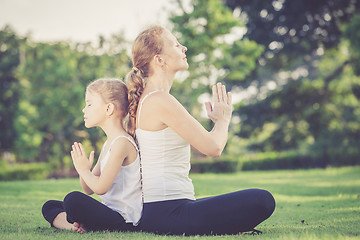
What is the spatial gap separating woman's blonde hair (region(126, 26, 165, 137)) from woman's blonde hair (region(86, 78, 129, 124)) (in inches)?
6.2

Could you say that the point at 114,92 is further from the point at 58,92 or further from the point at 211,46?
the point at 58,92

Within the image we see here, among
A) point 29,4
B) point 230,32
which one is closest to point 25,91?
point 29,4

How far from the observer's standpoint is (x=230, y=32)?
2066 centimetres

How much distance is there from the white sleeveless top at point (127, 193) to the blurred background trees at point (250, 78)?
1667 cm

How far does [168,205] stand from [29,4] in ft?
81.4

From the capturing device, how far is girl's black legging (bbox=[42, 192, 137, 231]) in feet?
10.1

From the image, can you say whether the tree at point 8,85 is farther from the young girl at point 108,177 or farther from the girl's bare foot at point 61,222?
the young girl at point 108,177

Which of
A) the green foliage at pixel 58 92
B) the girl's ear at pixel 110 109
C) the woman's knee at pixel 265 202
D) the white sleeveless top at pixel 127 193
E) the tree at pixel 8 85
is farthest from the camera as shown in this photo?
the tree at pixel 8 85

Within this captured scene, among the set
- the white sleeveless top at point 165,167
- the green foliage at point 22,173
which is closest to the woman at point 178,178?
the white sleeveless top at point 165,167

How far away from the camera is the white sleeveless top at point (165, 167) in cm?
306

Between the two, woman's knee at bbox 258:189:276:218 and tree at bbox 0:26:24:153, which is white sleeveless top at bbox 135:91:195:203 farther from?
tree at bbox 0:26:24:153

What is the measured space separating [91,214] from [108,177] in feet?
1.05

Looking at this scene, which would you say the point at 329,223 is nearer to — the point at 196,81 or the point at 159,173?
the point at 159,173

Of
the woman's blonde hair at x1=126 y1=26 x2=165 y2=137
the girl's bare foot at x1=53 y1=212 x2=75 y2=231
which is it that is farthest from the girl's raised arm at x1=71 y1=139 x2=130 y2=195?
the girl's bare foot at x1=53 y1=212 x2=75 y2=231
